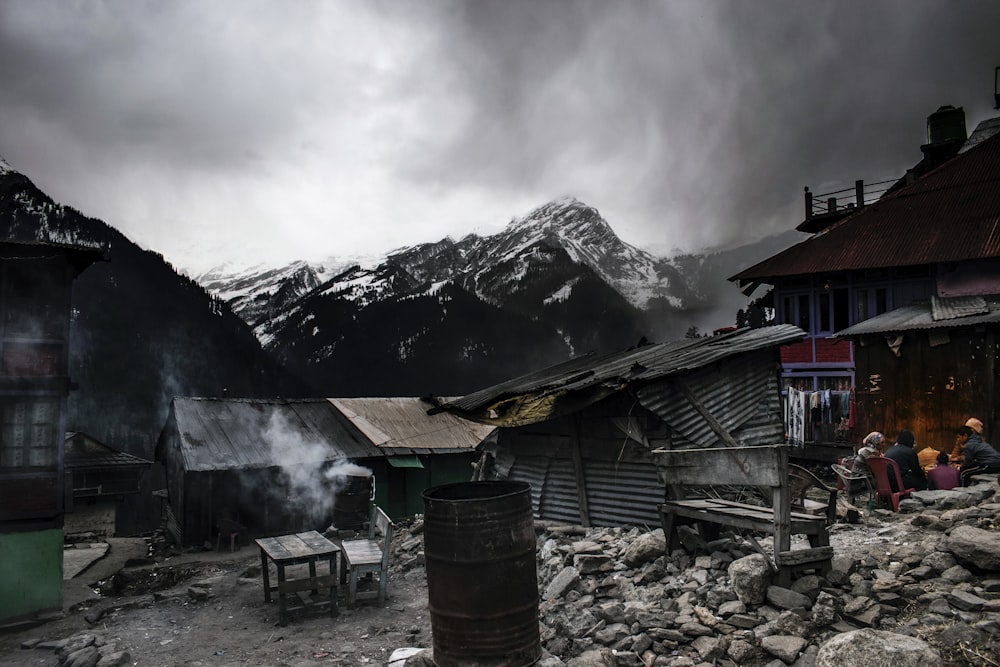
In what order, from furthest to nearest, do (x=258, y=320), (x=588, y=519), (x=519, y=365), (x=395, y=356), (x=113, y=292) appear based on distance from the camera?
(x=258, y=320), (x=519, y=365), (x=395, y=356), (x=113, y=292), (x=588, y=519)

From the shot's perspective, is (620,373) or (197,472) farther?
(197,472)

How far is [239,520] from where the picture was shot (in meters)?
17.3

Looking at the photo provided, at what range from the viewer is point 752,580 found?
18.5 feet

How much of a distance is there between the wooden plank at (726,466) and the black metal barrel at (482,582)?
85.3 inches

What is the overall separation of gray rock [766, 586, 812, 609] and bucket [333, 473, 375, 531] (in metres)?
14.4

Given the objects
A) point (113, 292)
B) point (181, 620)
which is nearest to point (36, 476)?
point (181, 620)

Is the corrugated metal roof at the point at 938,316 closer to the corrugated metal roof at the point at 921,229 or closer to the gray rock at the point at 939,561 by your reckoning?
the corrugated metal roof at the point at 921,229

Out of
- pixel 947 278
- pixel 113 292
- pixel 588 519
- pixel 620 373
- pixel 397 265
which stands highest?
pixel 397 265

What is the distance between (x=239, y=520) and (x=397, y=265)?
2792 cm

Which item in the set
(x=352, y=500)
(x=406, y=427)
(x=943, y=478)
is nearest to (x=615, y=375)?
(x=943, y=478)

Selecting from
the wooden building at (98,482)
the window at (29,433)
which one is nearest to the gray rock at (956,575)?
the window at (29,433)

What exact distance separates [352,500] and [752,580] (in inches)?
584

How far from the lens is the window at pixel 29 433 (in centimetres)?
1020

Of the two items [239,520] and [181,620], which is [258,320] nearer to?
[239,520]
